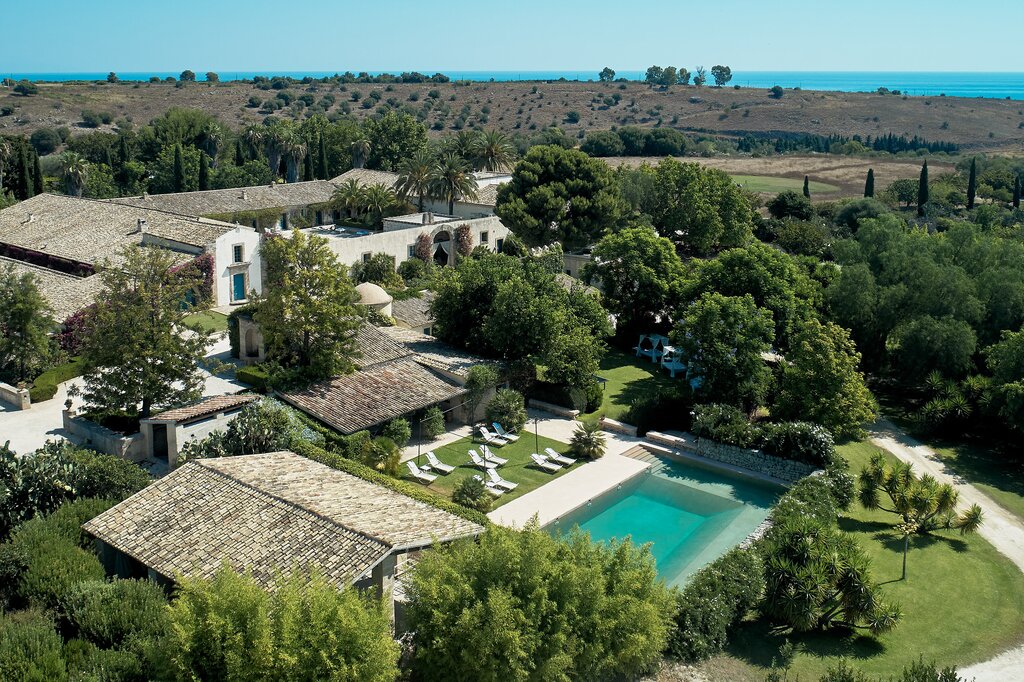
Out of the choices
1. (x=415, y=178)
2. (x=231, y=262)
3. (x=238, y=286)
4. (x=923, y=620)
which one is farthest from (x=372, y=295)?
(x=923, y=620)

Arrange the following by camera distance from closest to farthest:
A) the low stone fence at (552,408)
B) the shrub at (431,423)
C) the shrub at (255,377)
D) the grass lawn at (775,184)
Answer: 1. the shrub at (431,423)
2. the shrub at (255,377)
3. the low stone fence at (552,408)
4. the grass lawn at (775,184)

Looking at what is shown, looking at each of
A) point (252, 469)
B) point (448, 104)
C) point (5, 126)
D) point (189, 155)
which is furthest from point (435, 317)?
point (448, 104)

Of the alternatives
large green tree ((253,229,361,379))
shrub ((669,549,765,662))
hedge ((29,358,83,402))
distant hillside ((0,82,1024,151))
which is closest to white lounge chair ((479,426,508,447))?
large green tree ((253,229,361,379))

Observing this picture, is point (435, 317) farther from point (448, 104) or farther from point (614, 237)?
point (448, 104)

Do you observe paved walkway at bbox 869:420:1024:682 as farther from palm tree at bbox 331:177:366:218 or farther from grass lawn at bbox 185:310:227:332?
palm tree at bbox 331:177:366:218

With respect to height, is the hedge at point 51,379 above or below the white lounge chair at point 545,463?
above

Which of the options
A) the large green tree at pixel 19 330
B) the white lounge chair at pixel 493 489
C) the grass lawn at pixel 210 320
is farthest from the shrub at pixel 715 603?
the grass lawn at pixel 210 320

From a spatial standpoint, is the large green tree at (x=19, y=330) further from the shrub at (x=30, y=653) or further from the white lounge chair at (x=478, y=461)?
the shrub at (x=30, y=653)

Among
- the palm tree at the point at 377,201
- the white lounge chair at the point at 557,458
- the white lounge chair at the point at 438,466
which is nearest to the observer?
the white lounge chair at the point at 438,466
